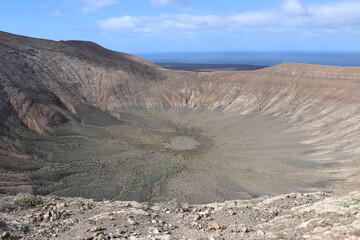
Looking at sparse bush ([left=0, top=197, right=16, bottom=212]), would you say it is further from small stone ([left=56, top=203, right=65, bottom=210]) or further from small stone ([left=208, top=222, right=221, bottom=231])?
small stone ([left=208, top=222, right=221, bottom=231])

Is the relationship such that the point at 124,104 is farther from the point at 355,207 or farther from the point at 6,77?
the point at 355,207

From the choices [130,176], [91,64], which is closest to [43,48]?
[91,64]

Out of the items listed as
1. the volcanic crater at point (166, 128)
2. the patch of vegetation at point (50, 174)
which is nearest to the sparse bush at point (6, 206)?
the volcanic crater at point (166, 128)

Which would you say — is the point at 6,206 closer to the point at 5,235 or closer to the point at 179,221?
the point at 5,235

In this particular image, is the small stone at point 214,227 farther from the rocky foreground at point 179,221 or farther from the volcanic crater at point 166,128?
the volcanic crater at point 166,128

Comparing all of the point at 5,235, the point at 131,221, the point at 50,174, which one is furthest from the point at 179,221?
the point at 50,174

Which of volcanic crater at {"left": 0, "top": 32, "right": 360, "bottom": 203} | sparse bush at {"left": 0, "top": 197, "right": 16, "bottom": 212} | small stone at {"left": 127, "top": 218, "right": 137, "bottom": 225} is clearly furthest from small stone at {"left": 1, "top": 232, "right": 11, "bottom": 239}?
volcanic crater at {"left": 0, "top": 32, "right": 360, "bottom": 203}
